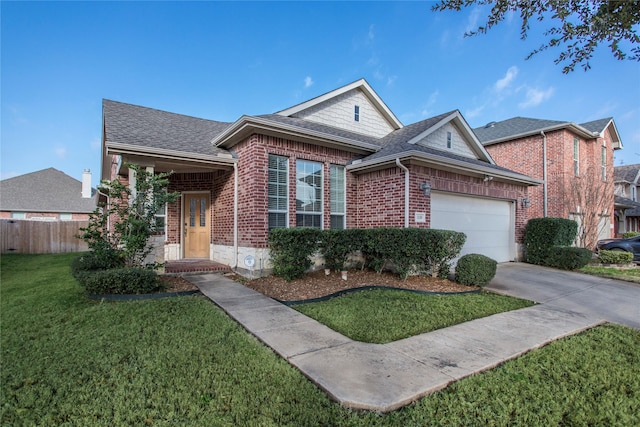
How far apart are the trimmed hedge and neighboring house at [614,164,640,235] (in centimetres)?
1935

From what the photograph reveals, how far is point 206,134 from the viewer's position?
997cm

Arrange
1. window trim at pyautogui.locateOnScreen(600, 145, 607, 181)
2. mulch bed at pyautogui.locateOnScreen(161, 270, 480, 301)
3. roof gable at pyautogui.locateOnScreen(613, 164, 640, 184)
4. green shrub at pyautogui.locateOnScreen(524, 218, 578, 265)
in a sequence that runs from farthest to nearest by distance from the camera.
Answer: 1. roof gable at pyautogui.locateOnScreen(613, 164, 640, 184)
2. window trim at pyautogui.locateOnScreen(600, 145, 607, 181)
3. green shrub at pyautogui.locateOnScreen(524, 218, 578, 265)
4. mulch bed at pyautogui.locateOnScreen(161, 270, 480, 301)

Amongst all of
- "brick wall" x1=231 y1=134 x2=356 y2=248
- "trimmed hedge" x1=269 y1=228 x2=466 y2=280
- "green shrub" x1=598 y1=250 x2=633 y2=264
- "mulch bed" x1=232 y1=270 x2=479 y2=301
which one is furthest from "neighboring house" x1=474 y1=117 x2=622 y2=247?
"brick wall" x1=231 y1=134 x2=356 y2=248

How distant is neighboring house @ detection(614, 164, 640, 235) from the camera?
20.5 meters

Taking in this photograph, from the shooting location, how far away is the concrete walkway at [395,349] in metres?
2.64

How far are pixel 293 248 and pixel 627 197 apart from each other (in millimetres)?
31002

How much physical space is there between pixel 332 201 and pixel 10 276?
9320 mm

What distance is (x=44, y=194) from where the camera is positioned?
81.3 feet

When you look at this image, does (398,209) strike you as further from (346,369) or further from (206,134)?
(206,134)

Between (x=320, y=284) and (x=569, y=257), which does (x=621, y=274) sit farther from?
(x=320, y=284)

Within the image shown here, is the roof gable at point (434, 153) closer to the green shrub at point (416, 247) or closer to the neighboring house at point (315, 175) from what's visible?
the neighboring house at point (315, 175)

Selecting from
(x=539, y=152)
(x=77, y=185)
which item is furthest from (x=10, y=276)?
(x=77, y=185)

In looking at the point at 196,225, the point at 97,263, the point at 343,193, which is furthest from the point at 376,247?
the point at 196,225

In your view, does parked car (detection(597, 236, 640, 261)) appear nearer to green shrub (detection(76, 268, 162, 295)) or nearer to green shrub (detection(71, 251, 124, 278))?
green shrub (detection(76, 268, 162, 295))
